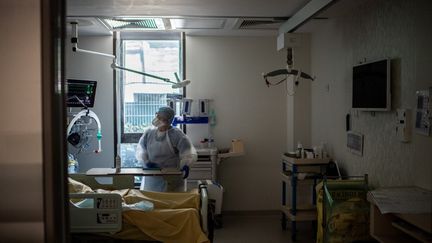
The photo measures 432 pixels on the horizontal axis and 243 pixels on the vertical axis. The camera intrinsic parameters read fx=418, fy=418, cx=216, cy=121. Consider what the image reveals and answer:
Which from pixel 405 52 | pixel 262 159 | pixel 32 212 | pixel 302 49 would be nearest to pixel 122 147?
pixel 262 159

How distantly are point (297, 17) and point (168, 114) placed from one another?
1.64 meters

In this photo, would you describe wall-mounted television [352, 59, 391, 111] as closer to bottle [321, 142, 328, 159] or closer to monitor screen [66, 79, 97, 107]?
bottle [321, 142, 328, 159]

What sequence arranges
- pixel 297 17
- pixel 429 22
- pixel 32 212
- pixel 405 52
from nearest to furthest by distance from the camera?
pixel 32 212 < pixel 429 22 < pixel 405 52 < pixel 297 17

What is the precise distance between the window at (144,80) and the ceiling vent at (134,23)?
424 mm

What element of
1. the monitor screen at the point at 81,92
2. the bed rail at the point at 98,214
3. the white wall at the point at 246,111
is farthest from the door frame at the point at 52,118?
the white wall at the point at 246,111

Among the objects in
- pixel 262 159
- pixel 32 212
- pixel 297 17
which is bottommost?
pixel 262 159

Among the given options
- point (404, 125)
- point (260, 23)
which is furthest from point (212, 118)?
point (404, 125)

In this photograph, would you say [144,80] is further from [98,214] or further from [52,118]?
[52,118]

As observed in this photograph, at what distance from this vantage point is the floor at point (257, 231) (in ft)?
14.7

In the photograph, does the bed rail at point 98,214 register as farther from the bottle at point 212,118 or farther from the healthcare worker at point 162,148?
the bottle at point 212,118

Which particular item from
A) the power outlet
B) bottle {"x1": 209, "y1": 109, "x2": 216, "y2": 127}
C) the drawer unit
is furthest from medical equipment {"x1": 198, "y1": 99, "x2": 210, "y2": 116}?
the power outlet

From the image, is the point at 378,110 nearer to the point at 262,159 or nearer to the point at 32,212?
the point at 262,159

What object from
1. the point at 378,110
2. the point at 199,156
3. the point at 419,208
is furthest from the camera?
the point at 199,156

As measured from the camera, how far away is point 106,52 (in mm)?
5285
